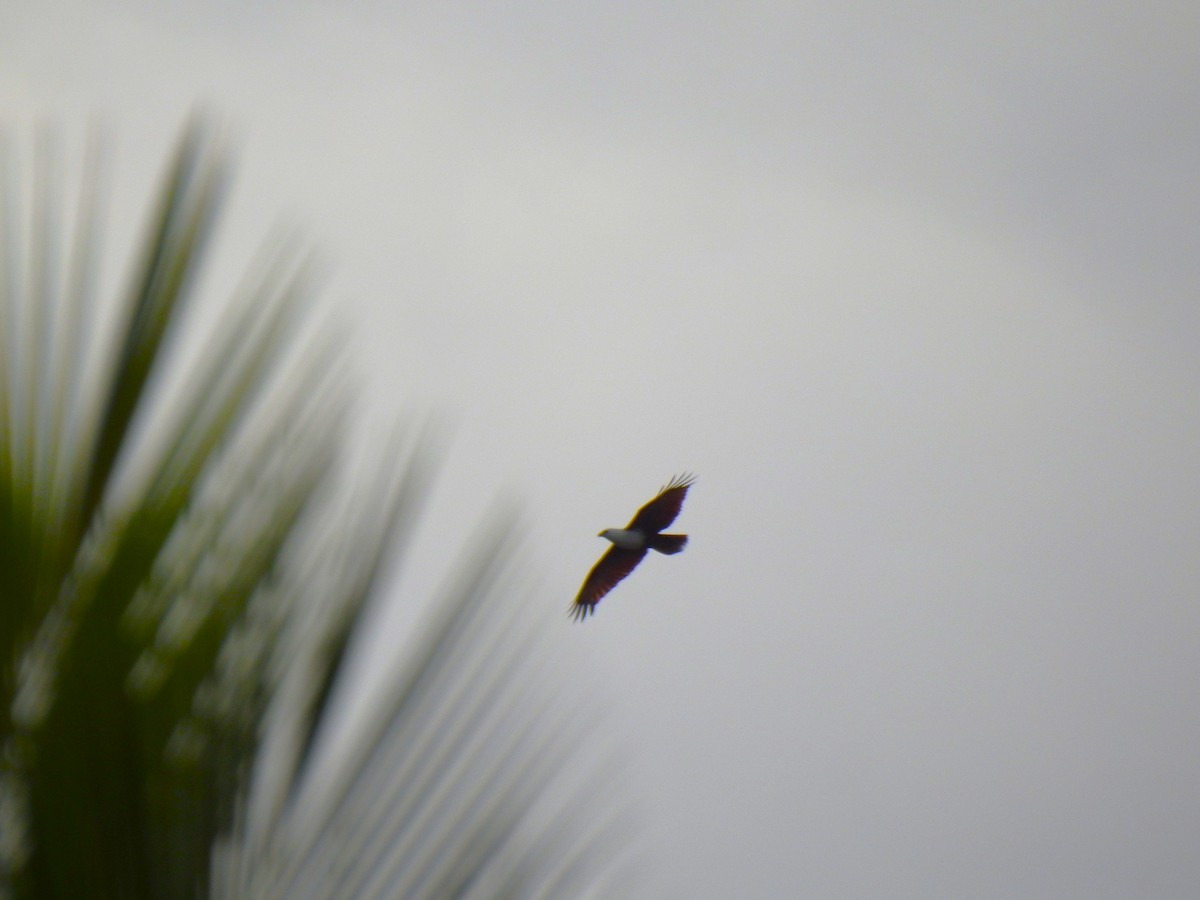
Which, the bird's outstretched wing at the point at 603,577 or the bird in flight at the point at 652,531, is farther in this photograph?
the bird's outstretched wing at the point at 603,577

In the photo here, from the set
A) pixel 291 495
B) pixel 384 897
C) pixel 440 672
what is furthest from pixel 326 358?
pixel 384 897

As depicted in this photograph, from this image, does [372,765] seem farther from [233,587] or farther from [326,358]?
[326,358]

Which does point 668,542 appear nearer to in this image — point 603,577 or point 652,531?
point 652,531

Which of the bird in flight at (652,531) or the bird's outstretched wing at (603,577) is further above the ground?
the bird in flight at (652,531)

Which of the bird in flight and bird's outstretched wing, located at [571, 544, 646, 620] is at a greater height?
the bird in flight

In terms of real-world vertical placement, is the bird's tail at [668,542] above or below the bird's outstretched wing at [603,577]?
above

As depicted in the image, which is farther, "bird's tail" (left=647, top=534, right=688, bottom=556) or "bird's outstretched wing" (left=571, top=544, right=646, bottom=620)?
"bird's outstretched wing" (left=571, top=544, right=646, bottom=620)
